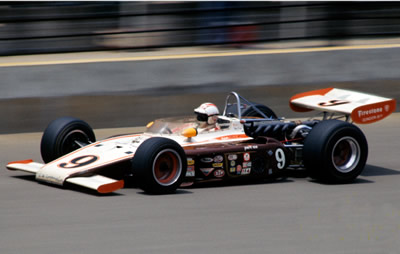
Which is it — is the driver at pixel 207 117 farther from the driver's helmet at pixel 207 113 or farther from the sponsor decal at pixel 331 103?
the sponsor decal at pixel 331 103

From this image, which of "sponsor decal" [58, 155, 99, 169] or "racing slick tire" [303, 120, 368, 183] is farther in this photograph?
"racing slick tire" [303, 120, 368, 183]

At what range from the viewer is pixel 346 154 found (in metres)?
7.77

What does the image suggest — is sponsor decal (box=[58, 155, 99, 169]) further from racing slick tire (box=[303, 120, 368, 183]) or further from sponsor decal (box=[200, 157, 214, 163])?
racing slick tire (box=[303, 120, 368, 183])

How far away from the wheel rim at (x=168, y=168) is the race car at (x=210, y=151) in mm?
10

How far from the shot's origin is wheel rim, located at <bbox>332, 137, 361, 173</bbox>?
7707 mm

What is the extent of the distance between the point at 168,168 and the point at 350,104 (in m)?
2.67

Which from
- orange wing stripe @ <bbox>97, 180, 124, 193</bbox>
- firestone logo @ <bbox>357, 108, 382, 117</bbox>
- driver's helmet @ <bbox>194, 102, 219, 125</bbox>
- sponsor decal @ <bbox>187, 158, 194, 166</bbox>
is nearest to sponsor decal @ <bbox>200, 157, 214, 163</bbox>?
sponsor decal @ <bbox>187, 158, 194, 166</bbox>

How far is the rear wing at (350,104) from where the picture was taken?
26.5ft

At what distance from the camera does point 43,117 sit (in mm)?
10766

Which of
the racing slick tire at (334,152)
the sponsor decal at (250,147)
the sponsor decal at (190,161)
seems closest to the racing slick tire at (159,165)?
the sponsor decal at (190,161)

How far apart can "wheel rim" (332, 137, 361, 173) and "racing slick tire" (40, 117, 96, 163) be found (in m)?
3.02

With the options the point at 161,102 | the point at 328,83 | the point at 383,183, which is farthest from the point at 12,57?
the point at 383,183

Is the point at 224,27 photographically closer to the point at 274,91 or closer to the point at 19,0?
the point at 274,91

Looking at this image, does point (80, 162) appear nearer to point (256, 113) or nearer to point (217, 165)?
point (217, 165)
